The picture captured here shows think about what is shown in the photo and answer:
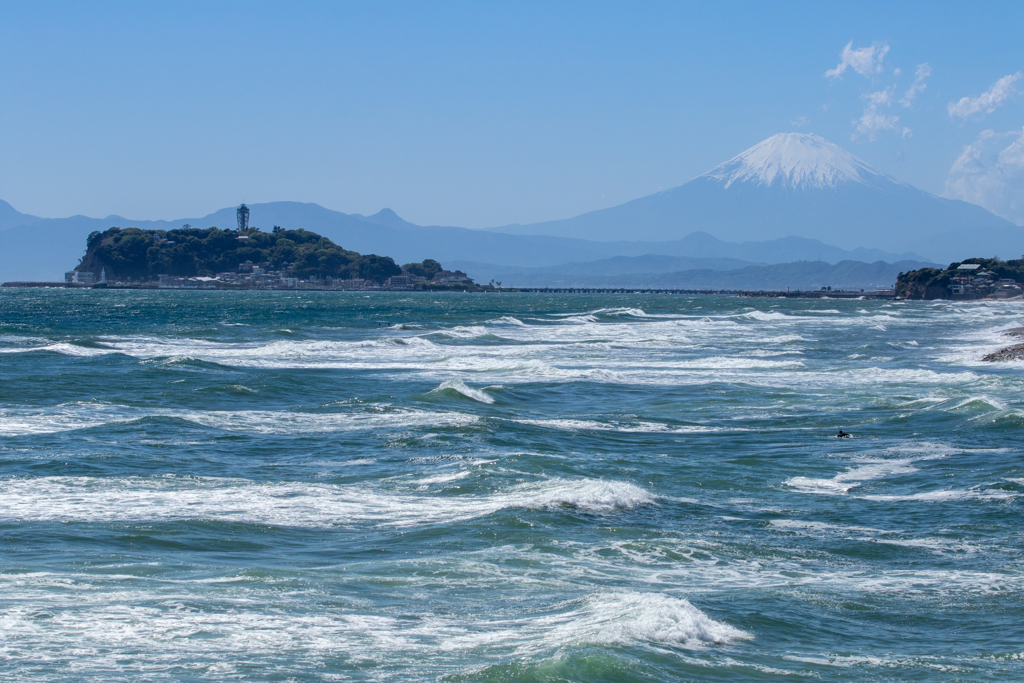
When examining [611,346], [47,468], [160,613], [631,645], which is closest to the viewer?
[631,645]

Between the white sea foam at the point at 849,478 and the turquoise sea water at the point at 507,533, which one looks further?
the white sea foam at the point at 849,478

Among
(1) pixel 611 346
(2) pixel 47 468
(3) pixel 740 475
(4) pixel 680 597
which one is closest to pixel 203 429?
(2) pixel 47 468

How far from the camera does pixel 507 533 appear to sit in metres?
14.2

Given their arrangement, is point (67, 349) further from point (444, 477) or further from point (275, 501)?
point (275, 501)

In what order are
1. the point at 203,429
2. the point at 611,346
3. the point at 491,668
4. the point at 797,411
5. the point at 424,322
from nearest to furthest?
1. the point at 491,668
2. the point at 203,429
3. the point at 797,411
4. the point at 611,346
5. the point at 424,322

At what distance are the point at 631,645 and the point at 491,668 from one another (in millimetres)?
1481

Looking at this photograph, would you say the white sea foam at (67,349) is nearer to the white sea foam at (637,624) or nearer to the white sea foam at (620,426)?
the white sea foam at (620,426)

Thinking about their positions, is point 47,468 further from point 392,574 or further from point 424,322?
point 424,322

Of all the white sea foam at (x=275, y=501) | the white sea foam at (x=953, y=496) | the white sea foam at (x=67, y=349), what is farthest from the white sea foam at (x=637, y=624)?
the white sea foam at (x=67, y=349)

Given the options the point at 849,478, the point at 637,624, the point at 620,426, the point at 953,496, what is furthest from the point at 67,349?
the point at 637,624

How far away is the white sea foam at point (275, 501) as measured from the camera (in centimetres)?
1495

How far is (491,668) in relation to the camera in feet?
30.2

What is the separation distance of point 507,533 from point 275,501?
4.18 m

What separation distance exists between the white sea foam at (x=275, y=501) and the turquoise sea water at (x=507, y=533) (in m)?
0.08
